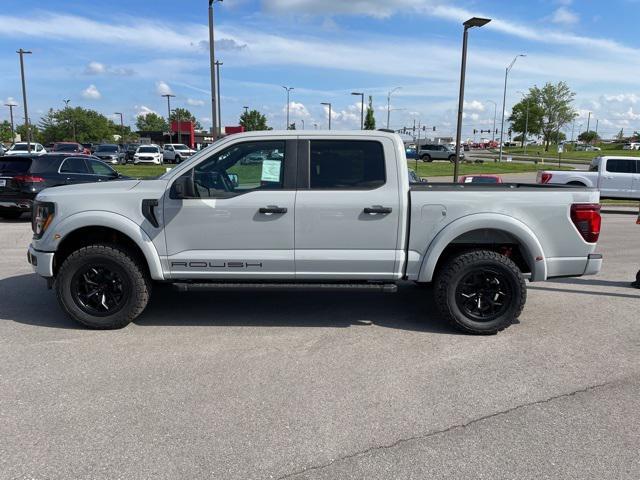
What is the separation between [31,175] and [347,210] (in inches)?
403

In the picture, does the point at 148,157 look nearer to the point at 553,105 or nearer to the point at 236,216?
the point at 236,216

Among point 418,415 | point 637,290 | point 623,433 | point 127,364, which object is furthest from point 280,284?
point 637,290

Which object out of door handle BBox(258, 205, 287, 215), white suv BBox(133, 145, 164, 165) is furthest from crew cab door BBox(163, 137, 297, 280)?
white suv BBox(133, 145, 164, 165)

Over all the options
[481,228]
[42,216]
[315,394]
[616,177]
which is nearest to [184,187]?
[42,216]

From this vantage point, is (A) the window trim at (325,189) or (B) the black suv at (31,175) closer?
(A) the window trim at (325,189)

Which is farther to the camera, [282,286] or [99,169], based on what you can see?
[99,169]

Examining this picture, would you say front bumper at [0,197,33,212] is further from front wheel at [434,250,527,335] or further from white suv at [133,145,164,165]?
white suv at [133,145,164,165]

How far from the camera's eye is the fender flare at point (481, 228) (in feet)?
15.9

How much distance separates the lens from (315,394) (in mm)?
3744

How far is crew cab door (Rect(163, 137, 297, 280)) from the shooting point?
482 cm

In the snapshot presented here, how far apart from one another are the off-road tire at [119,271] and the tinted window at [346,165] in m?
1.91

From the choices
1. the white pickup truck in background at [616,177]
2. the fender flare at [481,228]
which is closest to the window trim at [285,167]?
the fender flare at [481,228]

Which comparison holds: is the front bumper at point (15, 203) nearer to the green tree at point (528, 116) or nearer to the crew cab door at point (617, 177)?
the crew cab door at point (617, 177)

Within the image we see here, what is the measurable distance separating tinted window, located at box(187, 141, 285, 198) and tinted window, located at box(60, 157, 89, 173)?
9.49 metres
